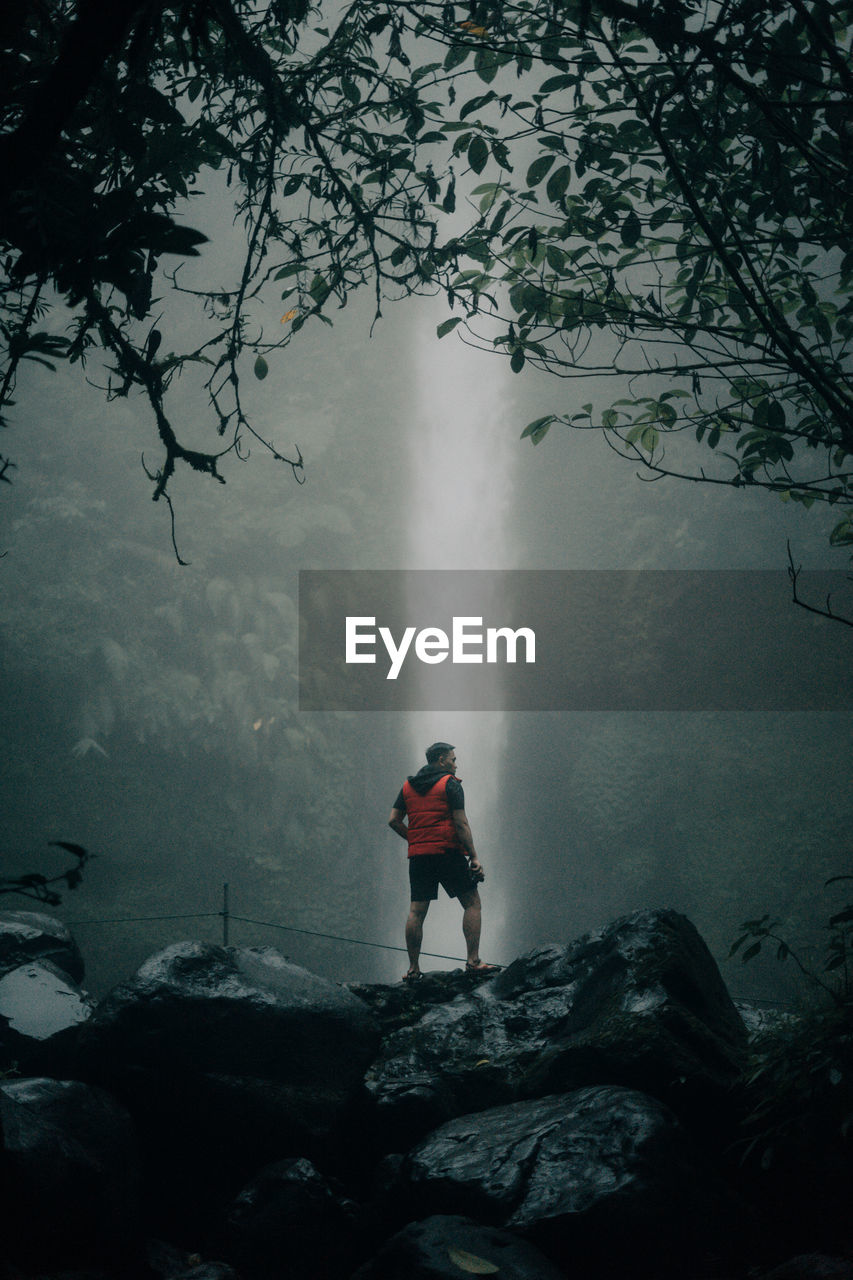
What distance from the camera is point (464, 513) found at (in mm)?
25891

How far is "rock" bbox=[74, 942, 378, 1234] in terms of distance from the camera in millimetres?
3869

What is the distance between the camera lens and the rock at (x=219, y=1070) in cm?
387

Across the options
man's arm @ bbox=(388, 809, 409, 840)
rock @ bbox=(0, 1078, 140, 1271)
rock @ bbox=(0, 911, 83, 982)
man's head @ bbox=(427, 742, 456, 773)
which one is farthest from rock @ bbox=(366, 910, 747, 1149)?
rock @ bbox=(0, 911, 83, 982)

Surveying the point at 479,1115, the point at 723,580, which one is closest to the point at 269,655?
the point at 723,580

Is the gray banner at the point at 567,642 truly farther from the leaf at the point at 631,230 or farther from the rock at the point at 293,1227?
the rock at the point at 293,1227

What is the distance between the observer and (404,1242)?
2.80 meters

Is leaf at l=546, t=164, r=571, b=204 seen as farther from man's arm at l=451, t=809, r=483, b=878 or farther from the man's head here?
man's arm at l=451, t=809, r=483, b=878

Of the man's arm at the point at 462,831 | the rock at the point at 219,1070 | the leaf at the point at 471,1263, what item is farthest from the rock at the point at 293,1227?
the man's arm at the point at 462,831

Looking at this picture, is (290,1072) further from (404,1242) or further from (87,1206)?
(404,1242)

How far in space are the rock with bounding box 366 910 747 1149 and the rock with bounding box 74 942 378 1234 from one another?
0.28 meters

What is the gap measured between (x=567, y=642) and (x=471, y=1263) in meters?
18.6

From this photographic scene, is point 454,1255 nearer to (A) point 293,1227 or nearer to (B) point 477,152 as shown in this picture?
(A) point 293,1227

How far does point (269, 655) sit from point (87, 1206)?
1976 centimetres

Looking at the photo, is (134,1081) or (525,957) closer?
(134,1081)
